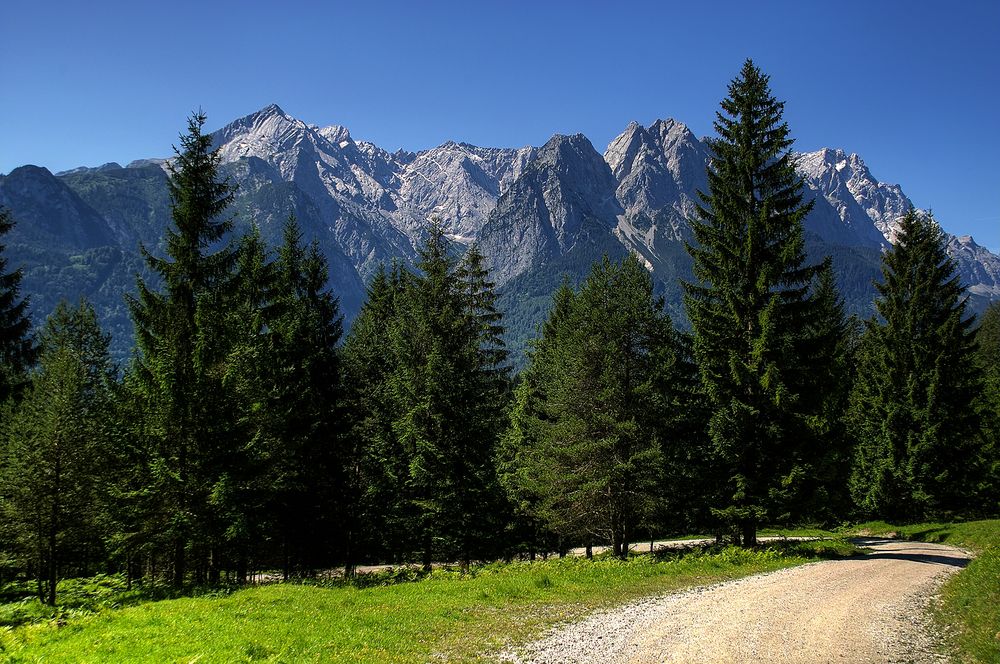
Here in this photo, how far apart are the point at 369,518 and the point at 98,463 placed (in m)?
12.8

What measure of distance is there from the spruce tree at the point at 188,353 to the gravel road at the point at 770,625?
1390 cm

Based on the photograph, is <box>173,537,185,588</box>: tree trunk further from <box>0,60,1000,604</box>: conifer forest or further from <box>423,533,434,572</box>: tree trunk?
<box>423,533,434,572</box>: tree trunk

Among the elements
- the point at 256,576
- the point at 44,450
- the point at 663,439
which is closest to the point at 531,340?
the point at 663,439

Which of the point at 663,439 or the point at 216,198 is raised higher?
the point at 216,198

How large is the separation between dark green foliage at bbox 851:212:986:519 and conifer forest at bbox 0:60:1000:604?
15cm

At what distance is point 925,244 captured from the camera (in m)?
30.3

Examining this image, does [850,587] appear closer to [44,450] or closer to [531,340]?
[531,340]

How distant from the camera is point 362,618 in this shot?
44.7ft

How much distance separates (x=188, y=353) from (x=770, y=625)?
2025 cm

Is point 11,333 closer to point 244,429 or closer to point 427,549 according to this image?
point 244,429

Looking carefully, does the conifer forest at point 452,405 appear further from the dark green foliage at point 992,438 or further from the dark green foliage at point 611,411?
the dark green foliage at point 992,438

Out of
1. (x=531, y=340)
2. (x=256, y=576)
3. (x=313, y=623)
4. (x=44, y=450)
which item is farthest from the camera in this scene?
(x=531, y=340)

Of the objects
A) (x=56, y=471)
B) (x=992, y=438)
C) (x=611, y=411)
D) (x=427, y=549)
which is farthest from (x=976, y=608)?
(x=992, y=438)

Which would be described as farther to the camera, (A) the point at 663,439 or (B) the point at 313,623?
(A) the point at 663,439
